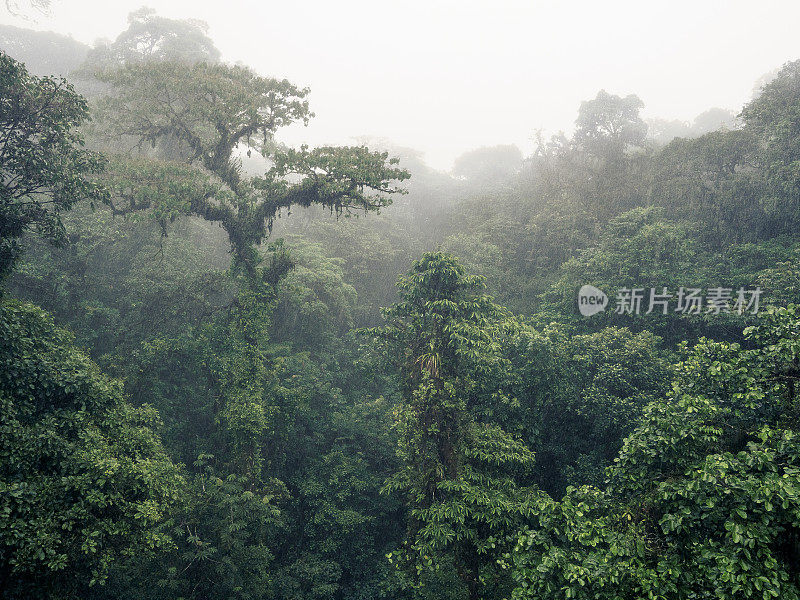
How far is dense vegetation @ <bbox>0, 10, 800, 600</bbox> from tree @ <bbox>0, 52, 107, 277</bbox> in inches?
2.2

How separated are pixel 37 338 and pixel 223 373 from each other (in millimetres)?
5094

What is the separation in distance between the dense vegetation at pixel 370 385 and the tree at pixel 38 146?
2.2 inches

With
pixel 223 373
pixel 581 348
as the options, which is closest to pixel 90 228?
pixel 223 373

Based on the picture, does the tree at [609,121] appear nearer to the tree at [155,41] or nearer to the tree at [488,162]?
the tree at [488,162]

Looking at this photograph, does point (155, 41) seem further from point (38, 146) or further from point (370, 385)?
point (370, 385)

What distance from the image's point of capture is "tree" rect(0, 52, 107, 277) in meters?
8.73

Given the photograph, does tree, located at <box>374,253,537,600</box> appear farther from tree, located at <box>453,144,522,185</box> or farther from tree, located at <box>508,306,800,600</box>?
tree, located at <box>453,144,522,185</box>

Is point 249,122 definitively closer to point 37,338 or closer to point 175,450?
point 37,338

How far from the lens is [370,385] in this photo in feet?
55.5

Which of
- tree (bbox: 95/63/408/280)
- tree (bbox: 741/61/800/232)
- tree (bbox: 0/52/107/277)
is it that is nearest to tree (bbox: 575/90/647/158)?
tree (bbox: 741/61/800/232)

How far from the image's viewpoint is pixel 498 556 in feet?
28.4

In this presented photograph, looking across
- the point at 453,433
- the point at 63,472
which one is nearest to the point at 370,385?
the point at 453,433

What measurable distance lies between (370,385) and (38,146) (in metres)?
12.6

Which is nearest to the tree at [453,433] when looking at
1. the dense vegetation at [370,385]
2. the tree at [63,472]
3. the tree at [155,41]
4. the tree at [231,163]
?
the dense vegetation at [370,385]
